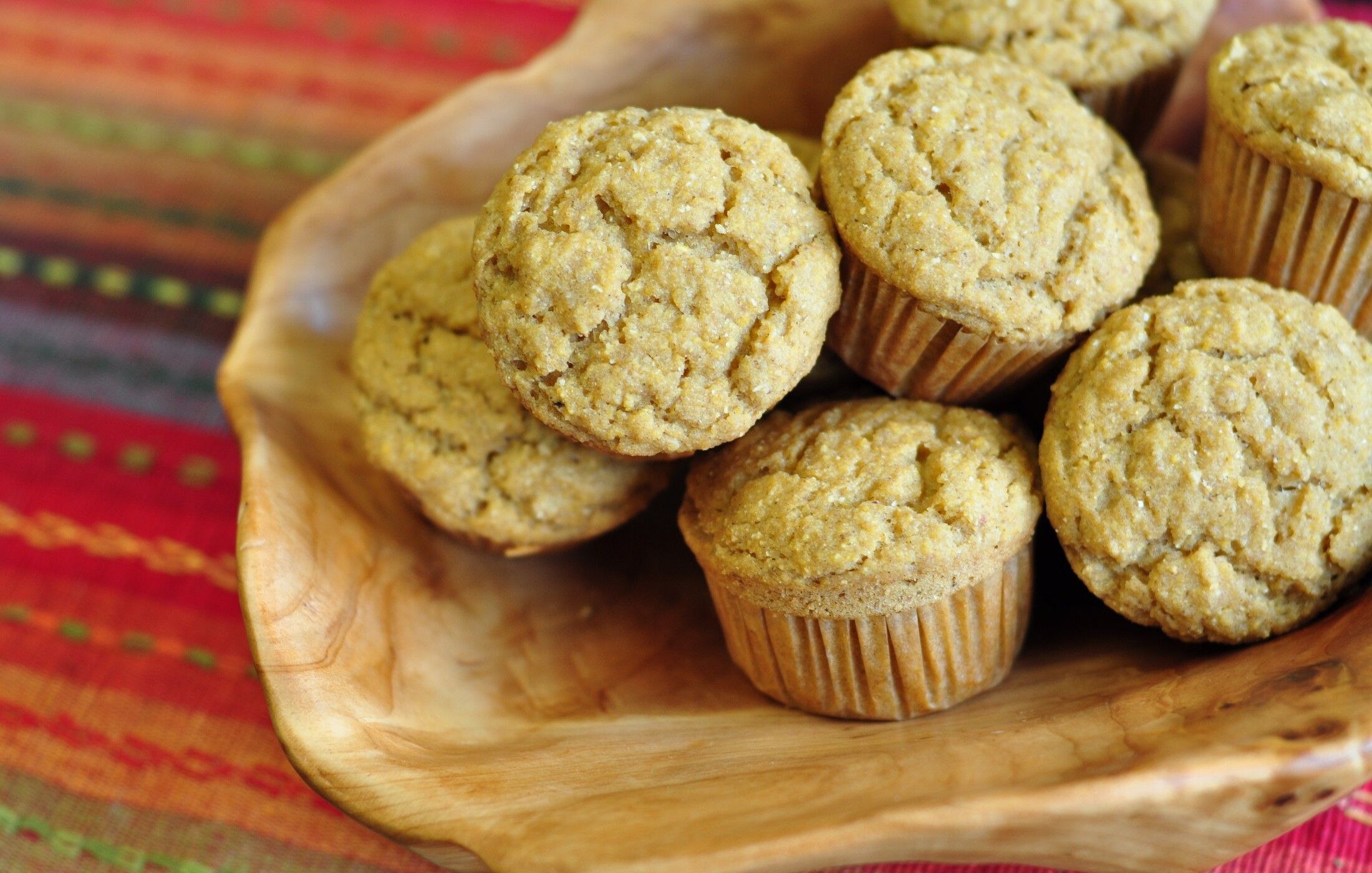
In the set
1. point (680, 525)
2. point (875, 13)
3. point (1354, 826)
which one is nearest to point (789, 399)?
point (680, 525)

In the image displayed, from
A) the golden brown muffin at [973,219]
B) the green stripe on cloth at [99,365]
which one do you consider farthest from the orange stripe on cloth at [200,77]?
the golden brown muffin at [973,219]

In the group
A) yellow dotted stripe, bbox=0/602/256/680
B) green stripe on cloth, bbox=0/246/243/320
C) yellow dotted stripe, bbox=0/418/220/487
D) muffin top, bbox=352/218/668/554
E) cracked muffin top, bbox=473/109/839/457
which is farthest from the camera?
green stripe on cloth, bbox=0/246/243/320

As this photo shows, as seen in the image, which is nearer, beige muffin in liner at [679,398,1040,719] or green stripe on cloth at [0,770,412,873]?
beige muffin in liner at [679,398,1040,719]

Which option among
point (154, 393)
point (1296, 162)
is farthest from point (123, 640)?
point (1296, 162)

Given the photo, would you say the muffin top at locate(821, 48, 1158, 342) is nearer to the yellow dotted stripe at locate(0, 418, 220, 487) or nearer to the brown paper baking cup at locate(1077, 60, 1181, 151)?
the brown paper baking cup at locate(1077, 60, 1181, 151)

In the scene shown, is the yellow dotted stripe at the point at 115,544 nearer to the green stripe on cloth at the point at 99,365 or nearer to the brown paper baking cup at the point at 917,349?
the green stripe on cloth at the point at 99,365

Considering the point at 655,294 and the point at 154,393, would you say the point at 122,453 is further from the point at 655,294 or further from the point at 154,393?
the point at 655,294

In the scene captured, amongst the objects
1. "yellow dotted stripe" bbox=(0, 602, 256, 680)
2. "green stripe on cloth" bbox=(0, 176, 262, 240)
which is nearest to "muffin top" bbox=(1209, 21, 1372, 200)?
"yellow dotted stripe" bbox=(0, 602, 256, 680)

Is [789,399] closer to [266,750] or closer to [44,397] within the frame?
[266,750]
